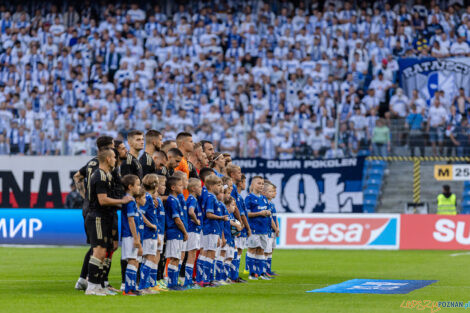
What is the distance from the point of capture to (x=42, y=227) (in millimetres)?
26938

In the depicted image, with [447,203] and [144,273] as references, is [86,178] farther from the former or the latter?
[447,203]

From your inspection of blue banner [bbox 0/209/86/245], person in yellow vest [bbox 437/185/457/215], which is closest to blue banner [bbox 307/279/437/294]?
person in yellow vest [bbox 437/185/457/215]

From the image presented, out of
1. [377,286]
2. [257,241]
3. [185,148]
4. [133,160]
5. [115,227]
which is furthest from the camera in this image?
[257,241]

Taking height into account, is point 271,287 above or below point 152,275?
below

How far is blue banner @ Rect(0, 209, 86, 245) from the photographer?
2686cm

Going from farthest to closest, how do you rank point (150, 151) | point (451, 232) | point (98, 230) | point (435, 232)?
point (435, 232), point (451, 232), point (150, 151), point (98, 230)

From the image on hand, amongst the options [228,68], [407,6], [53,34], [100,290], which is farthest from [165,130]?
[100,290]

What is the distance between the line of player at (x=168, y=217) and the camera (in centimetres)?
1217

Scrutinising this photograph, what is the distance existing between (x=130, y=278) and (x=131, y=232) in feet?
2.17

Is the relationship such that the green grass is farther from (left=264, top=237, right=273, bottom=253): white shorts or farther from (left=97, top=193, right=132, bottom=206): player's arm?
(left=97, top=193, right=132, bottom=206): player's arm

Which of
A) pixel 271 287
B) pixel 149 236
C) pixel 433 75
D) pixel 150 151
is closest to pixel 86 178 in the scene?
pixel 150 151

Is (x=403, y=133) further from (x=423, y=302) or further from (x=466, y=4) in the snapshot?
(x=423, y=302)

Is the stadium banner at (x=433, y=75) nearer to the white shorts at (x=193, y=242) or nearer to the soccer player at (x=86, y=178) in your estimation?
the white shorts at (x=193, y=242)

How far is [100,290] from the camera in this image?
12.4 metres
